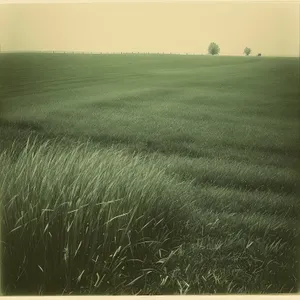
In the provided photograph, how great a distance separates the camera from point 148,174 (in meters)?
1.66

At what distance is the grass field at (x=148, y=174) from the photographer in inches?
63.9

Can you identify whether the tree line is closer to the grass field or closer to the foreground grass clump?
the grass field

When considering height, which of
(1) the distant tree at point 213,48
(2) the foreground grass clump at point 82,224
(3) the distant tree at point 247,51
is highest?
(1) the distant tree at point 213,48

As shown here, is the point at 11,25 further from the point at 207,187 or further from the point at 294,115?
the point at 294,115

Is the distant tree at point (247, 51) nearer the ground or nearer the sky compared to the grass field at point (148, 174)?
nearer the sky

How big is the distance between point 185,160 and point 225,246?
36cm

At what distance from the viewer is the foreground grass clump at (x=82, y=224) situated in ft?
5.30

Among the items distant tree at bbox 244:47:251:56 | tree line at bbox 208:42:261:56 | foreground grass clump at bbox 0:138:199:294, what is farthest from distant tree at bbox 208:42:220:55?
foreground grass clump at bbox 0:138:199:294

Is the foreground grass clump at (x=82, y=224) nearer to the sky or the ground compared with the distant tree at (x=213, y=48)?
nearer to the ground

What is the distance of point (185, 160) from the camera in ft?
5.46

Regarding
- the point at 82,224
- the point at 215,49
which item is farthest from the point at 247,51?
the point at 82,224

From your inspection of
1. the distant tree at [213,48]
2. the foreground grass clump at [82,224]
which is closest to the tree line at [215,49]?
the distant tree at [213,48]

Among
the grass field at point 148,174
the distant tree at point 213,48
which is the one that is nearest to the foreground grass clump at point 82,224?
the grass field at point 148,174

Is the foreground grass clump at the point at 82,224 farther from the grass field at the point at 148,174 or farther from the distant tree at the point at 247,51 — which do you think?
the distant tree at the point at 247,51
